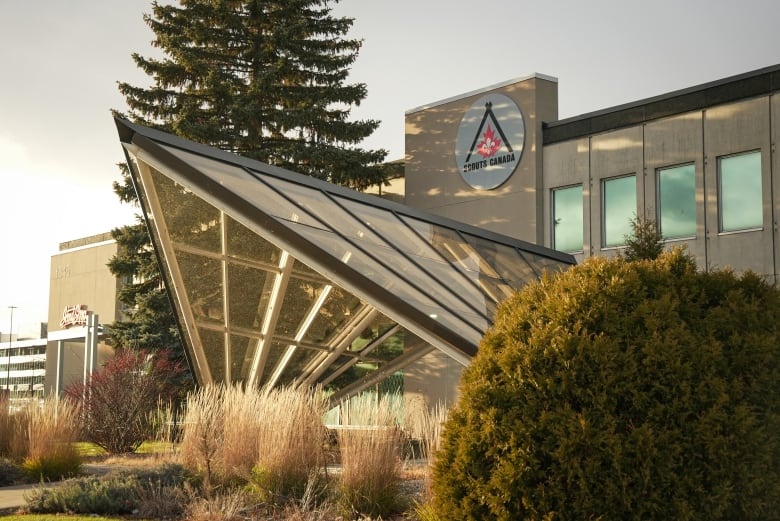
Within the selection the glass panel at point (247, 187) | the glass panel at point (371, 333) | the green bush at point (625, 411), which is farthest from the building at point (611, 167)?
the green bush at point (625, 411)

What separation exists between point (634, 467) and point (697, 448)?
412 mm

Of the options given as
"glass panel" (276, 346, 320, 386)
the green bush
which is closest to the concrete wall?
"glass panel" (276, 346, 320, 386)

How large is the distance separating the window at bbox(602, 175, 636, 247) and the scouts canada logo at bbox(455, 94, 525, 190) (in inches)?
122

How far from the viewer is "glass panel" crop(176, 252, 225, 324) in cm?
1327

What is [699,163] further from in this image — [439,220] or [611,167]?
[439,220]

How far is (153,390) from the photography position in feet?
57.8

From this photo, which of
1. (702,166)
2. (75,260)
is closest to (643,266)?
(702,166)

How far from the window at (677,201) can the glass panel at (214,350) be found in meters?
12.6

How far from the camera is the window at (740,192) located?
21281 millimetres

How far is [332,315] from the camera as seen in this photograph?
45.7 feet

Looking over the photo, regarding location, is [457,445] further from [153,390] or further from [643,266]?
[153,390]

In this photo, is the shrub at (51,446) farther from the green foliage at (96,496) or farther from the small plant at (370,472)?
the small plant at (370,472)

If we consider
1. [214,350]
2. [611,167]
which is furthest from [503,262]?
[611,167]

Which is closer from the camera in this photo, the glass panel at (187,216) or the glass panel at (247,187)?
the glass panel at (247,187)
